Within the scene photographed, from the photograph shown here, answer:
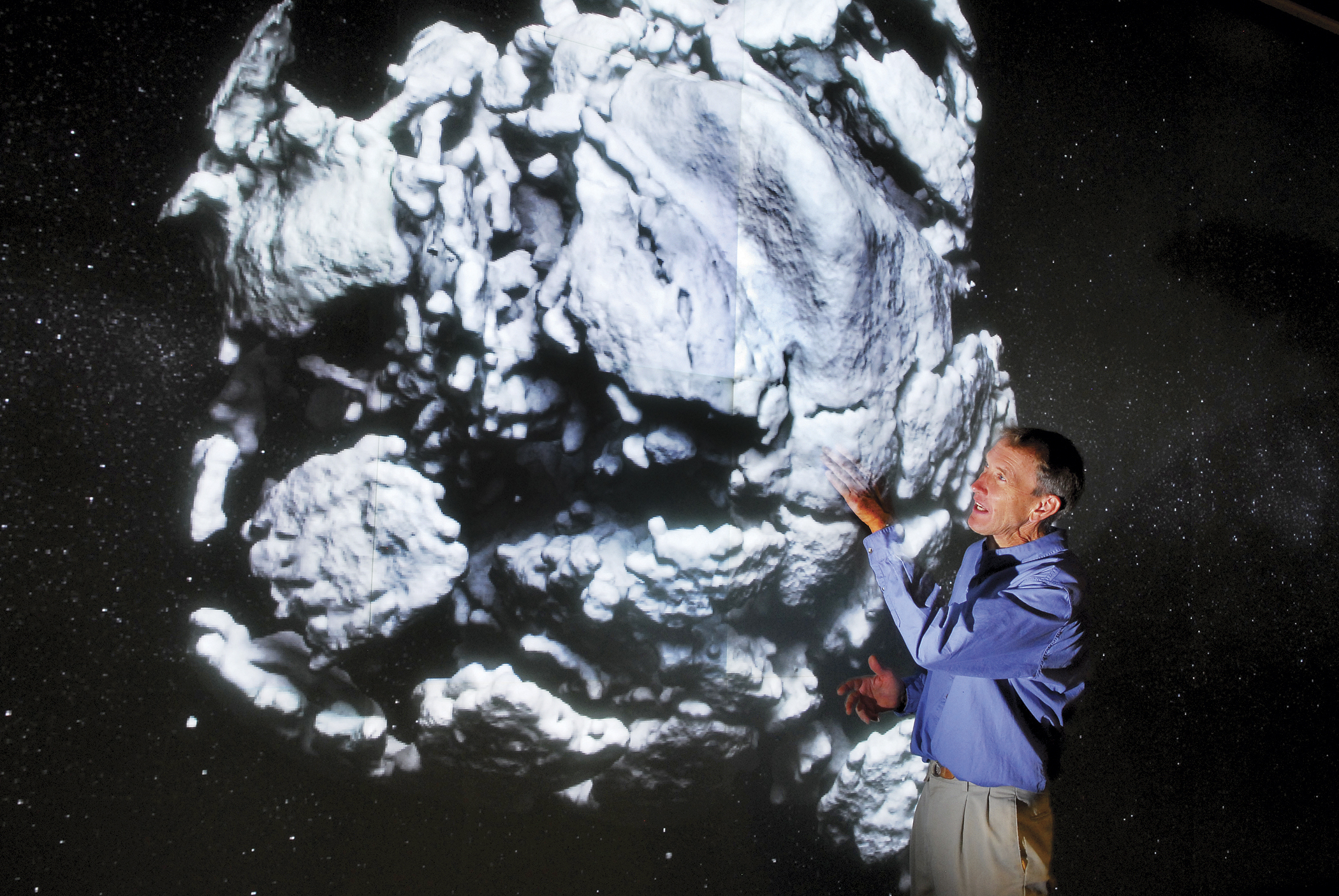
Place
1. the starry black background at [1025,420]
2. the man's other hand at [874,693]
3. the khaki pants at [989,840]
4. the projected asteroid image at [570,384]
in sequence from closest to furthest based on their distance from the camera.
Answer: the starry black background at [1025,420] → the projected asteroid image at [570,384] → the khaki pants at [989,840] → the man's other hand at [874,693]

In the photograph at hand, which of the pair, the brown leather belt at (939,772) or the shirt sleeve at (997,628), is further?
the brown leather belt at (939,772)

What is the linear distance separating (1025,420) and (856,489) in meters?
0.50

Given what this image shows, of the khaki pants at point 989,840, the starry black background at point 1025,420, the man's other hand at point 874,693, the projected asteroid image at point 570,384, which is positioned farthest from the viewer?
the man's other hand at point 874,693

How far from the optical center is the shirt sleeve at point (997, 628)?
996mm

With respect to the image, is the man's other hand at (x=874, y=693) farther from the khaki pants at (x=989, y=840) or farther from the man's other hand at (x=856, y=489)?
the man's other hand at (x=856, y=489)

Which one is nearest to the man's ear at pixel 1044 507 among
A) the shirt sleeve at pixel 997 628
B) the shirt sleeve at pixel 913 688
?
the shirt sleeve at pixel 997 628

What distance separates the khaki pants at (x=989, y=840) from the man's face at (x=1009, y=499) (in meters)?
0.35

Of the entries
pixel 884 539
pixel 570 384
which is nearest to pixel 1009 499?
pixel 884 539

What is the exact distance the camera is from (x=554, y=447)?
101 centimetres

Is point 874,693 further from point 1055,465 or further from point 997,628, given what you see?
point 1055,465

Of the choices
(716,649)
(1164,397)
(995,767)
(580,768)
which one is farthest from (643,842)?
(1164,397)

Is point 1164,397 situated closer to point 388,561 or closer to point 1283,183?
point 1283,183

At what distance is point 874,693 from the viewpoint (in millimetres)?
1186

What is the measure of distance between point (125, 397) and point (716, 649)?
0.76m
